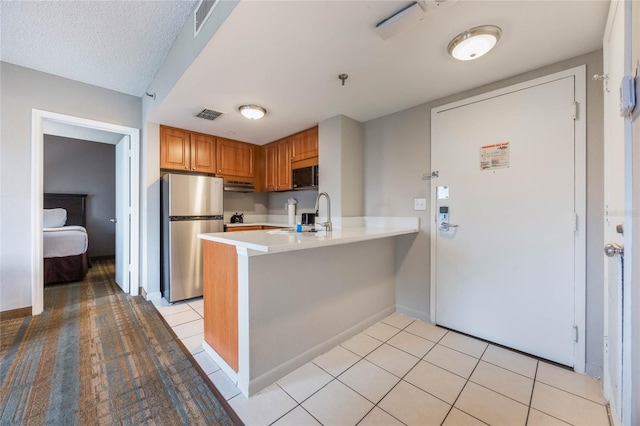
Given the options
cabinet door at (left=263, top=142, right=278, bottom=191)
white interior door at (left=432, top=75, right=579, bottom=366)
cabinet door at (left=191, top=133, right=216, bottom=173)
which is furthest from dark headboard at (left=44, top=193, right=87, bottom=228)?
white interior door at (left=432, top=75, right=579, bottom=366)

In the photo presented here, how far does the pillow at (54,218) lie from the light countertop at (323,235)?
528 centimetres

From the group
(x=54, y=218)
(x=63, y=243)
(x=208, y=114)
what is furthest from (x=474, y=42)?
(x=54, y=218)

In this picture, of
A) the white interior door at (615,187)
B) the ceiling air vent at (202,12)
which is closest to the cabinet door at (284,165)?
the ceiling air vent at (202,12)

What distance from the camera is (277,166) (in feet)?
12.5

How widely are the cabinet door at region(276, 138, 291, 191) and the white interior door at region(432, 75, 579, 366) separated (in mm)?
1959

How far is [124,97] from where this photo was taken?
3105 millimetres

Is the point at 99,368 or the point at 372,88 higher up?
the point at 372,88

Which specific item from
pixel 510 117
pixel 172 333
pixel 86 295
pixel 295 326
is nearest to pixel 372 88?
pixel 510 117

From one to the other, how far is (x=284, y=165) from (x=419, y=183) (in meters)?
1.95

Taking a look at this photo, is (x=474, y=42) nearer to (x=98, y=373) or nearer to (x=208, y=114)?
(x=208, y=114)

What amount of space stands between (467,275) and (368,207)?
123 cm

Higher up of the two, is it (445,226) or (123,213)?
(123,213)

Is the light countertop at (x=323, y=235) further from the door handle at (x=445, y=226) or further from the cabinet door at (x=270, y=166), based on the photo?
the cabinet door at (x=270, y=166)

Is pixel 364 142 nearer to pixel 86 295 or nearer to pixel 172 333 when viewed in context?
pixel 172 333
